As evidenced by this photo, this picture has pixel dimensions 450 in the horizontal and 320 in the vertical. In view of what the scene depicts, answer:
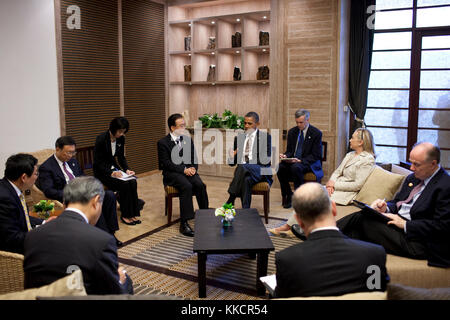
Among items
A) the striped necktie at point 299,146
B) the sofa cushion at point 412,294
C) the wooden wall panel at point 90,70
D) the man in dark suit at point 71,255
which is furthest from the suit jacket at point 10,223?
the striped necktie at point 299,146

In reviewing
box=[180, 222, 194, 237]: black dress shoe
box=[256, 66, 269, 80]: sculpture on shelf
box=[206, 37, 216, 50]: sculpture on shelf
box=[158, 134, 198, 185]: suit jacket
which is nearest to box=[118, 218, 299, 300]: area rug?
box=[180, 222, 194, 237]: black dress shoe

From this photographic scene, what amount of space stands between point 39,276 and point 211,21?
657cm

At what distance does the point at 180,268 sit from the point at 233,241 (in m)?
0.77

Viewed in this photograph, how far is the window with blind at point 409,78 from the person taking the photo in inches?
250

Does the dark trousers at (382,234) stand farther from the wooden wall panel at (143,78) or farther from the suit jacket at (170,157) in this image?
the wooden wall panel at (143,78)

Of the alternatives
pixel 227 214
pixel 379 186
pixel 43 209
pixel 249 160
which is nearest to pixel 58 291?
pixel 43 209

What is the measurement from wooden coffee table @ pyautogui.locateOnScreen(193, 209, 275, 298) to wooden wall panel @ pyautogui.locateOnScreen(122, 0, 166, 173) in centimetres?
406

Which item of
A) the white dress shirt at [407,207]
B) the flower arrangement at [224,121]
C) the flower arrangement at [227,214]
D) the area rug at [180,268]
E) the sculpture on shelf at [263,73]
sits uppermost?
the sculpture on shelf at [263,73]

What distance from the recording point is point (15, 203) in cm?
286

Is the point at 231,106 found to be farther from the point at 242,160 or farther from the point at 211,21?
the point at 242,160

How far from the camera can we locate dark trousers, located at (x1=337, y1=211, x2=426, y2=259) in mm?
3055

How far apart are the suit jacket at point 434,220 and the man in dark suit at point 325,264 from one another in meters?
1.11

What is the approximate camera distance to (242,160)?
5750 millimetres
